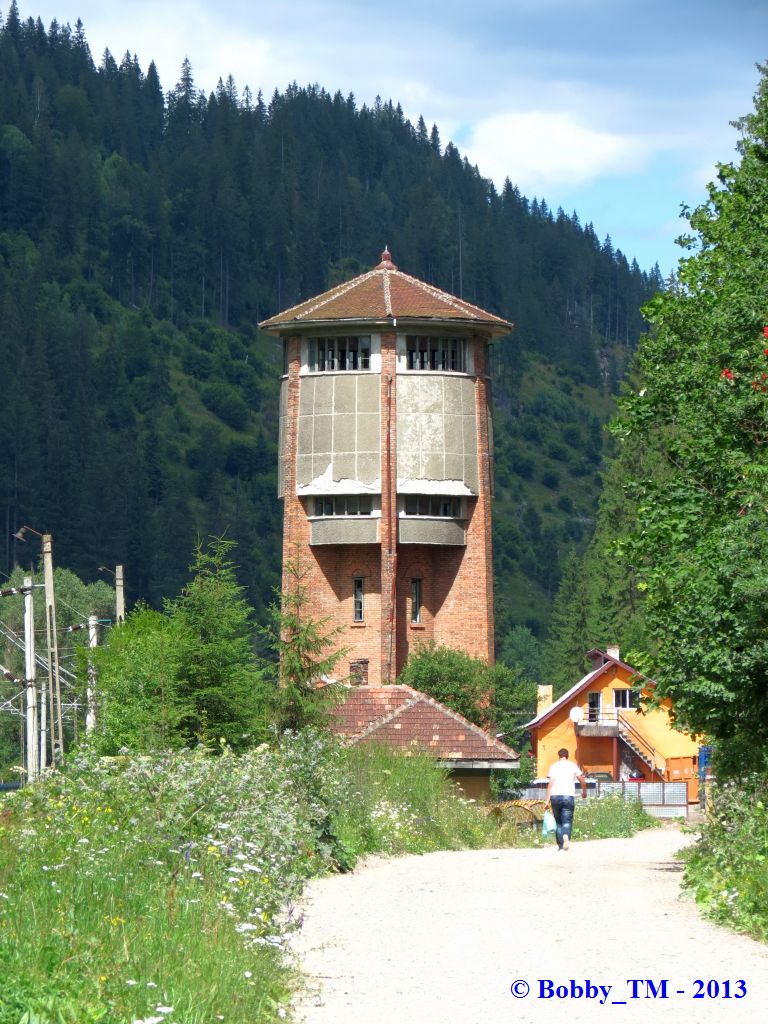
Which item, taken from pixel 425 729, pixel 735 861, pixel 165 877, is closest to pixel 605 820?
pixel 425 729

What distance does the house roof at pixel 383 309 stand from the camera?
70.9m

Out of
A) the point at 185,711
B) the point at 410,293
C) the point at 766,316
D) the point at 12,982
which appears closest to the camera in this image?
the point at 12,982

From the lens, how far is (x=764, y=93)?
32.9 meters

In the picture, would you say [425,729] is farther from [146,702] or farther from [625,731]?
[625,731]

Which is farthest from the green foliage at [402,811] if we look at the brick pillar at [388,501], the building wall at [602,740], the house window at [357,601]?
the building wall at [602,740]

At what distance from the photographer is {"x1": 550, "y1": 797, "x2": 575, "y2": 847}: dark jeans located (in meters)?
27.7

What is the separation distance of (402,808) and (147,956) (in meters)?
18.2

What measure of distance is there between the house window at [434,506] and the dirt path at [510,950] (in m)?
49.8

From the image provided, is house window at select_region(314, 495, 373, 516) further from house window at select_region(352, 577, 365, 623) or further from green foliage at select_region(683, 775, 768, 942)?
green foliage at select_region(683, 775, 768, 942)

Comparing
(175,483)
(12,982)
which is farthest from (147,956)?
(175,483)

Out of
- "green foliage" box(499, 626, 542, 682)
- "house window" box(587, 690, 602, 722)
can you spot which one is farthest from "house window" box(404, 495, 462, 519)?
"green foliage" box(499, 626, 542, 682)

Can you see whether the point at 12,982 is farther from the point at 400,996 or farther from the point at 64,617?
the point at 64,617

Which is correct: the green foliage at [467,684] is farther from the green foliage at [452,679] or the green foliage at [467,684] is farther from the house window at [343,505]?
the house window at [343,505]

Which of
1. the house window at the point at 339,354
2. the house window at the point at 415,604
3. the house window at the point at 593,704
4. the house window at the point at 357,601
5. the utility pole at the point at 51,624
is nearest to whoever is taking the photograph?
the utility pole at the point at 51,624
